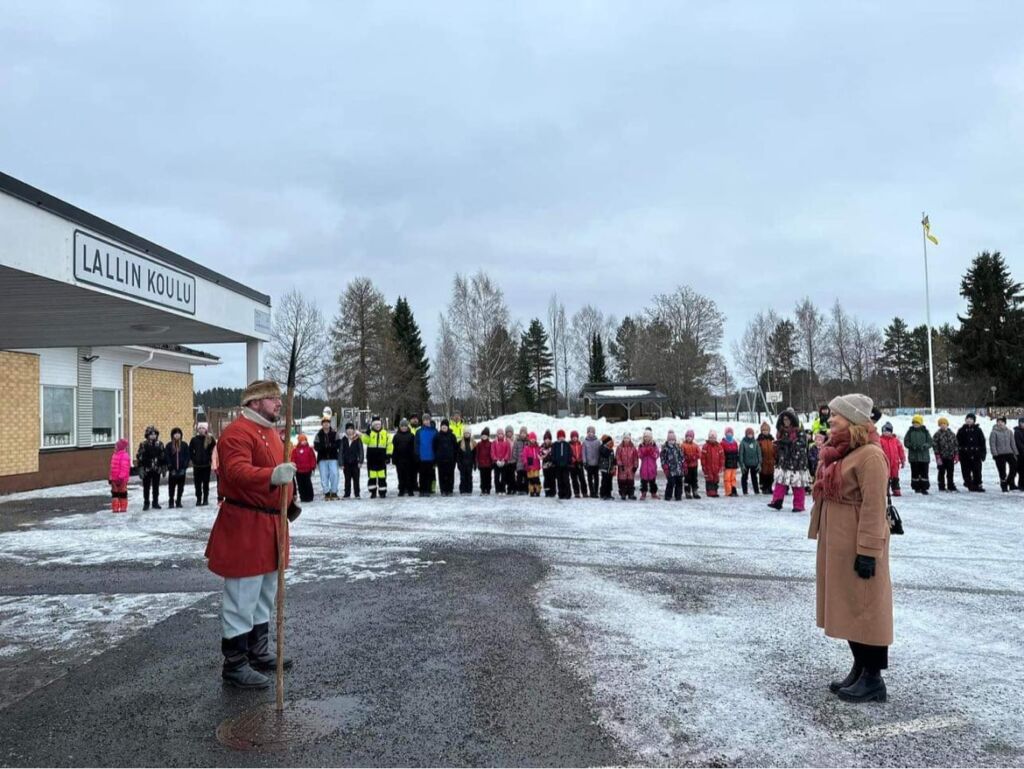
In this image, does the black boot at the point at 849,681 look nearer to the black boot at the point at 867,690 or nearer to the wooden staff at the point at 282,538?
the black boot at the point at 867,690

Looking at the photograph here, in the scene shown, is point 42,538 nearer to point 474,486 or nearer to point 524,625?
point 524,625

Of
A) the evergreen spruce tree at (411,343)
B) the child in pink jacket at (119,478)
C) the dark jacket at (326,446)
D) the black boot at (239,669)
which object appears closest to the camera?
the black boot at (239,669)

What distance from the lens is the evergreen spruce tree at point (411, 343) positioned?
61.0m

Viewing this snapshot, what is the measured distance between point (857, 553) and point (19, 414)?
20.4m

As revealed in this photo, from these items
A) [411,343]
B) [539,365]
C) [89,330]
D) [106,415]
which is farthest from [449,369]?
[89,330]

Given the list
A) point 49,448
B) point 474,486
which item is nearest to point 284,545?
point 474,486

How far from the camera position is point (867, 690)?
162 inches

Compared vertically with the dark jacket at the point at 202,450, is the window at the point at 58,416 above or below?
above

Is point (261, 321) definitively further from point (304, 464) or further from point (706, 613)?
point (706, 613)

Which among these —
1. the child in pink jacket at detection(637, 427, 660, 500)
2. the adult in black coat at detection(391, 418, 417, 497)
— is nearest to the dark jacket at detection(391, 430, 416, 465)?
the adult in black coat at detection(391, 418, 417, 497)

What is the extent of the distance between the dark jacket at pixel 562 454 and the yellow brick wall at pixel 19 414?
13975mm

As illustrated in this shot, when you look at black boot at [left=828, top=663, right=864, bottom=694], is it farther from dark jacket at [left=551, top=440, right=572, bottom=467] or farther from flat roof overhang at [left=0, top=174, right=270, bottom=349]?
dark jacket at [left=551, top=440, right=572, bottom=467]

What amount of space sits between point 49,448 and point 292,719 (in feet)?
64.2

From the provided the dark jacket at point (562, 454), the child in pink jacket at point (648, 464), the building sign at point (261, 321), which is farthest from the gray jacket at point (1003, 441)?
the building sign at point (261, 321)
